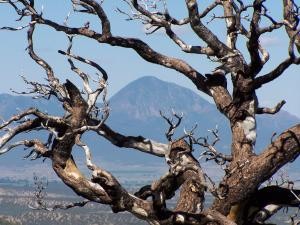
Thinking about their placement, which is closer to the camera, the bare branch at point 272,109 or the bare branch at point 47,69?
the bare branch at point 47,69

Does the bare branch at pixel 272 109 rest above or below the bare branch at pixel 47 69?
below

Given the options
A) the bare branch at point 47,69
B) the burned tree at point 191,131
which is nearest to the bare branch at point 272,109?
the burned tree at point 191,131

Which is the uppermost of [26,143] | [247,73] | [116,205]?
[247,73]

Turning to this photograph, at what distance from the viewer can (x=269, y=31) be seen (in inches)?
582

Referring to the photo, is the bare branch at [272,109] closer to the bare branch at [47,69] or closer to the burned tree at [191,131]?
the burned tree at [191,131]

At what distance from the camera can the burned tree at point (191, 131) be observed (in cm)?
1462

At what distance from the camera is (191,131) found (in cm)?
1550

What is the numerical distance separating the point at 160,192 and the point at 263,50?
395cm

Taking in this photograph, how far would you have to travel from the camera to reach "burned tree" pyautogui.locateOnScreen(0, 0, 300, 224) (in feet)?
48.0

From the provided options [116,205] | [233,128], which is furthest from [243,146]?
[116,205]

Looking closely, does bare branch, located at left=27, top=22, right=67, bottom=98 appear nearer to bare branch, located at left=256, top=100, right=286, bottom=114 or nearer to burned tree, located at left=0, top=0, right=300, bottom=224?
burned tree, located at left=0, top=0, right=300, bottom=224

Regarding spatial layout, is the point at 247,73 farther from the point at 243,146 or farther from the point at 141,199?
the point at 141,199

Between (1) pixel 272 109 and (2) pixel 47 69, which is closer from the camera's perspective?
(2) pixel 47 69

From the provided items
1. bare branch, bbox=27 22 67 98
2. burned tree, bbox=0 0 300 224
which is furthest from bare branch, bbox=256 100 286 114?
bare branch, bbox=27 22 67 98
